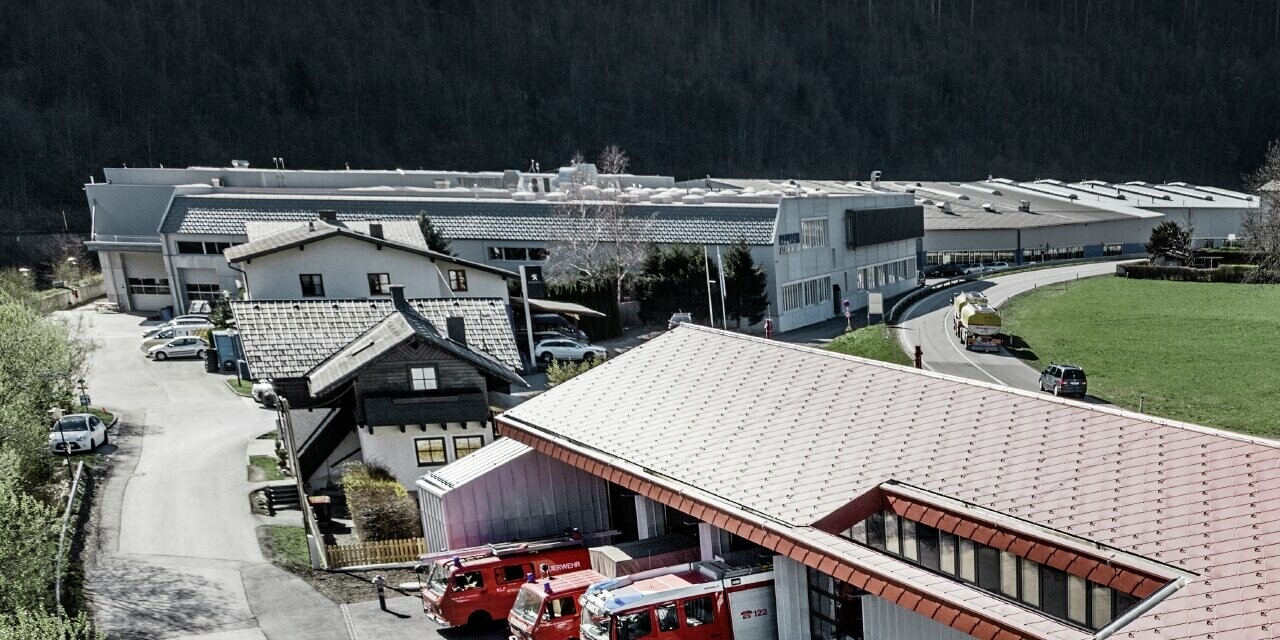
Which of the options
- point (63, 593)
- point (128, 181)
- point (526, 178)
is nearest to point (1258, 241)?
point (526, 178)

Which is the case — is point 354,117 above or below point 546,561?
above

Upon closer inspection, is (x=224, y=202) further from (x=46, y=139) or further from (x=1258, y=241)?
(x=46, y=139)

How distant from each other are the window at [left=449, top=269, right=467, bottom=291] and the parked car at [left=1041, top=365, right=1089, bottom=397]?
27059 millimetres

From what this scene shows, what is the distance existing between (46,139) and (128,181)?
Result: 69.0 metres

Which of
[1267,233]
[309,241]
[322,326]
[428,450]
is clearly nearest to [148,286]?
[309,241]

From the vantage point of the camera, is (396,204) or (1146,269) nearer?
(396,204)

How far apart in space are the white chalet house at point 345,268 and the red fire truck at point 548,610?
28.2 m

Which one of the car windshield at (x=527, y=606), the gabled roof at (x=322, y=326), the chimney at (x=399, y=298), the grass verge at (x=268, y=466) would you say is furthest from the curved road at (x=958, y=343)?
the grass verge at (x=268, y=466)

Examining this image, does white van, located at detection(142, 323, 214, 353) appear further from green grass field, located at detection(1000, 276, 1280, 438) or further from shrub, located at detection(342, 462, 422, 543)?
green grass field, located at detection(1000, 276, 1280, 438)

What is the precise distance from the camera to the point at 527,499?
26781 millimetres

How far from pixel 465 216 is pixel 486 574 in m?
47.6

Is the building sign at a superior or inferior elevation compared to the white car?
superior

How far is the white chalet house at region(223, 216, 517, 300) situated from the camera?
151 ft

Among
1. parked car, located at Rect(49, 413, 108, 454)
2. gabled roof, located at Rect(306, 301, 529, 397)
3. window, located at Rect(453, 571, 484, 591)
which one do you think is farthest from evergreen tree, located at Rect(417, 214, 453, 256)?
window, located at Rect(453, 571, 484, 591)
